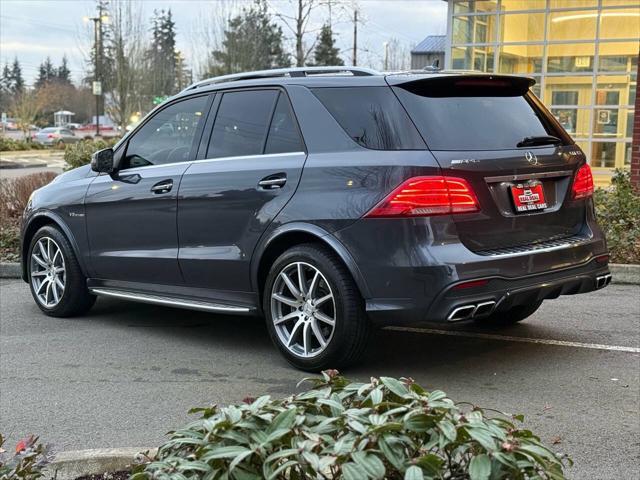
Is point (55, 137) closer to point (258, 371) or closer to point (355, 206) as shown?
point (258, 371)

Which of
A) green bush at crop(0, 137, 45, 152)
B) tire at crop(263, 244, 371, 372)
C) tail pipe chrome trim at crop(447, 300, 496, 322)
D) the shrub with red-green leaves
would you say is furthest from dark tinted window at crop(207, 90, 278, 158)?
green bush at crop(0, 137, 45, 152)

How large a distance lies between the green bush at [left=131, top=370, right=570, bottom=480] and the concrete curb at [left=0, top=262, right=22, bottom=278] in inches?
287

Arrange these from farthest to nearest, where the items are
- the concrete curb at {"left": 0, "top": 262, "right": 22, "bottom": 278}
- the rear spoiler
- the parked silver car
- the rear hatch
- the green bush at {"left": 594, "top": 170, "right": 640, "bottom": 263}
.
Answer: the parked silver car < the concrete curb at {"left": 0, "top": 262, "right": 22, "bottom": 278} < the green bush at {"left": 594, "top": 170, "right": 640, "bottom": 263} < the rear spoiler < the rear hatch

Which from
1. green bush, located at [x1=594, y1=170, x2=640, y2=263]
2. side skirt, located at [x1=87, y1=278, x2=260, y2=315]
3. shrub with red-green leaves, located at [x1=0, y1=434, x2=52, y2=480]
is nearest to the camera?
shrub with red-green leaves, located at [x1=0, y1=434, x2=52, y2=480]

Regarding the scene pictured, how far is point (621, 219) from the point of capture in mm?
9164

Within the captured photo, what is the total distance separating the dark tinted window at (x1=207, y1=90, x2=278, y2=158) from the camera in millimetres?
5566

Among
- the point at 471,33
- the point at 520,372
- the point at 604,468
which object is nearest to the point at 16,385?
the point at 520,372

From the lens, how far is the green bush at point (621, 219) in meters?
8.39

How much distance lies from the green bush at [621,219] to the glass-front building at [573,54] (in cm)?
943

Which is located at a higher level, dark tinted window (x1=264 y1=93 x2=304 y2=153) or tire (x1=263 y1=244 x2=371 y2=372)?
dark tinted window (x1=264 y1=93 x2=304 y2=153)

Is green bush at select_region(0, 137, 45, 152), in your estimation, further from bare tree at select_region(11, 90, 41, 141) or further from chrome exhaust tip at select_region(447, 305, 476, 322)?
chrome exhaust tip at select_region(447, 305, 476, 322)

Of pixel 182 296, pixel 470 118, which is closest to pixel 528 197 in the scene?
pixel 470 118

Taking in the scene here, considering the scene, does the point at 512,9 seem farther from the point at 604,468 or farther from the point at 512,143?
the point at 604,468

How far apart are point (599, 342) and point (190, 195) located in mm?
3104
